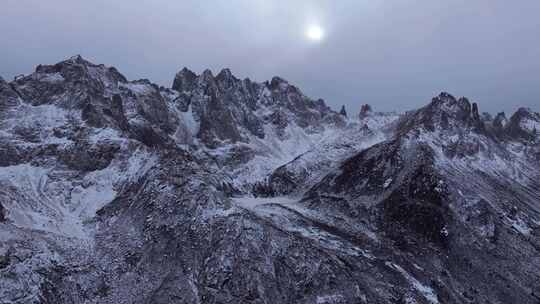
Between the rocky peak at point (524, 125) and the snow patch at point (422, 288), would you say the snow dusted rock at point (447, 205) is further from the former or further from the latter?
the rocky peak at point (524, 125)

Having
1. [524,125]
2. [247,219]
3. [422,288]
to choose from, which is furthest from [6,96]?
[524,125]

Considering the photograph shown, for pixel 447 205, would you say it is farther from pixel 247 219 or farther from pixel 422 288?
pixel 247 219

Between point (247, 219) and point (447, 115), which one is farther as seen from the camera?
point (447, 115)

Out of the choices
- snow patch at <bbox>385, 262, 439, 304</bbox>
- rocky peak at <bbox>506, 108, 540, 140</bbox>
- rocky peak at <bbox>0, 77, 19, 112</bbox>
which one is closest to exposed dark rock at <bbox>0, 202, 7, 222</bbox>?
rocky peak at <bbox>0, 77, 19, 112</bbox>

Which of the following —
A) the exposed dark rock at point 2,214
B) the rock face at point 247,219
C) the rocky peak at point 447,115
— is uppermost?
the rocky peak at point 447,115

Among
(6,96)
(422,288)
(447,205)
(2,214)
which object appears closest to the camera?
(422,288)

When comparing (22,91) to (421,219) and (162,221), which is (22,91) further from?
(421,219)

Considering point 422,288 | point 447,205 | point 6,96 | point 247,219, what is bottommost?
point 6,96

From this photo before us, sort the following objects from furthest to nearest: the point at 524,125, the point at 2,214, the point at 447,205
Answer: the point at 524,125
the point at 447,205
the point at 2,214

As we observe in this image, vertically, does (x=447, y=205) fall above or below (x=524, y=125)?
below

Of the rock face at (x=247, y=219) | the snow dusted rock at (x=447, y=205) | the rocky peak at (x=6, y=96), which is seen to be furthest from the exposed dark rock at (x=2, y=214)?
the snow dusted rock at (x=447, y=205)
